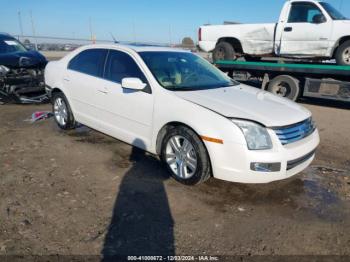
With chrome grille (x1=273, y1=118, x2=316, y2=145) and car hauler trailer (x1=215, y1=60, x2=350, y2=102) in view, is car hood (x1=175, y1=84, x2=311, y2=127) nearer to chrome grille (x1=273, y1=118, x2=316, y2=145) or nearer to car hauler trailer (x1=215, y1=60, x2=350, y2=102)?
chrome grille (x1=273, y1=118, x2=316, y2=145)

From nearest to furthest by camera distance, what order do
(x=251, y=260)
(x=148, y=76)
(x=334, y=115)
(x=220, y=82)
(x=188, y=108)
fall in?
(x=251, y=260) → (x=188, y=108) → (x=148, y=76) → (x=220, y=82) → (x=334, y=115)

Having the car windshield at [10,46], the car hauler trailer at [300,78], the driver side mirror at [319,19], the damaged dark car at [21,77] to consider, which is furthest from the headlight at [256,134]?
the car windshield at [10,46]

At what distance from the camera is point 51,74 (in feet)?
20.3

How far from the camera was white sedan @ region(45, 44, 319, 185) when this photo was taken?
3535mm

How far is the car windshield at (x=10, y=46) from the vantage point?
29.9ft

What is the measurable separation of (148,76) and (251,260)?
2.58 metres

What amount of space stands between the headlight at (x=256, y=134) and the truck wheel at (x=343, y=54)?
6159 mm

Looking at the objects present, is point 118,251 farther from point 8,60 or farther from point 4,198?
point 8,60

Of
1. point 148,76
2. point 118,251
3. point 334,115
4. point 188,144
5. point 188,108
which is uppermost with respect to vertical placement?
point 148,76

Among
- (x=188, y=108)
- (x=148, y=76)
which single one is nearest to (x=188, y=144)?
(x=188, y=108)

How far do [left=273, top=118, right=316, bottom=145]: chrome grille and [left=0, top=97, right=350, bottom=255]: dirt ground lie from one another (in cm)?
69

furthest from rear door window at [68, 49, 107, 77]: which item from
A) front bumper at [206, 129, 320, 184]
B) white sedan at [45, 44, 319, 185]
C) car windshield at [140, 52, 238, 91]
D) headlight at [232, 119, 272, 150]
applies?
headlight at [232, 119, 272, 150]

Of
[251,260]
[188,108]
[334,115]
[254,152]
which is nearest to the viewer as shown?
[251,260]

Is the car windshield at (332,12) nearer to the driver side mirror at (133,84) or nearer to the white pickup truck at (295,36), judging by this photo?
the white pickup truck at (295,36)
